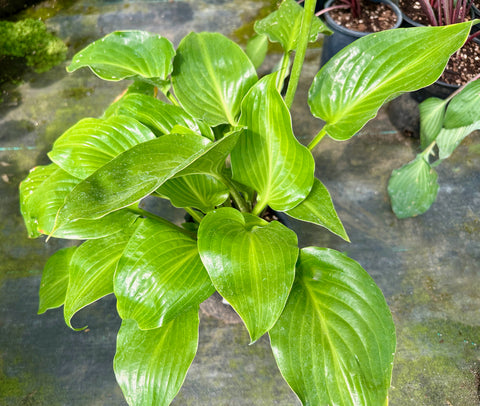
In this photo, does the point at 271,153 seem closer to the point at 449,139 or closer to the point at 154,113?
the point at 154,113

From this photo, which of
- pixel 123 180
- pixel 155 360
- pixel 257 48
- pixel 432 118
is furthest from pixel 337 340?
pixel 257 48

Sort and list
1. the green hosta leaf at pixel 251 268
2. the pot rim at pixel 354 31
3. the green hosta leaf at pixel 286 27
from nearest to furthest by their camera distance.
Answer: the green hosta leaf at pixel 251 268, the green hosta leaf at pixel 286 27, the pot rim at pixel 354 31

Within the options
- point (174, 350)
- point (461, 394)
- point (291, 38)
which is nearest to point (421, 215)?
point (461, 394)

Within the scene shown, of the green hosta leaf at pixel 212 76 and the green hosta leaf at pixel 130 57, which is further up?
the green hosta leaf at pixel 130 57

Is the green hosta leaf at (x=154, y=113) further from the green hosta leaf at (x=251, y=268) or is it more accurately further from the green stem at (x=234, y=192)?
the green hosta leaf at (x=251, y=268)

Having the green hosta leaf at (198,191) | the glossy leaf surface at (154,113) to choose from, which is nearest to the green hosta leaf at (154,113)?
the glossy leaf surface at (154,113)

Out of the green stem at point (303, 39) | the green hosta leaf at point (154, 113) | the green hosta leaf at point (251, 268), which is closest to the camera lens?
the green hosta leaf at point (251, 268)
